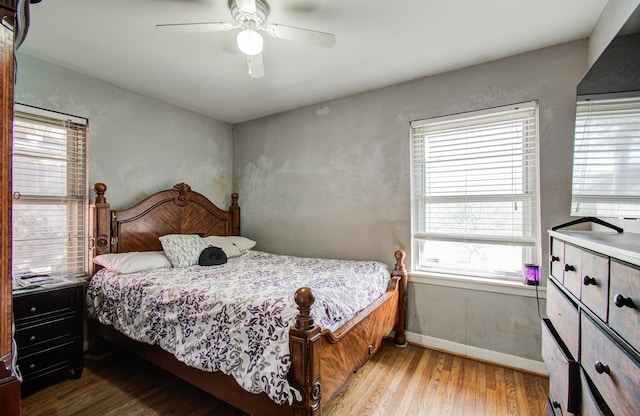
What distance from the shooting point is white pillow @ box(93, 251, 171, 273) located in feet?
7.72

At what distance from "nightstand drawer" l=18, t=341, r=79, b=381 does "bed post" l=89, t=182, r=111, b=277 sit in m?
0.64

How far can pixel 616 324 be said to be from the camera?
0.82 meters

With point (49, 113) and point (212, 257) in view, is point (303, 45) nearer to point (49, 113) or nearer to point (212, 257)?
point (212, 257)

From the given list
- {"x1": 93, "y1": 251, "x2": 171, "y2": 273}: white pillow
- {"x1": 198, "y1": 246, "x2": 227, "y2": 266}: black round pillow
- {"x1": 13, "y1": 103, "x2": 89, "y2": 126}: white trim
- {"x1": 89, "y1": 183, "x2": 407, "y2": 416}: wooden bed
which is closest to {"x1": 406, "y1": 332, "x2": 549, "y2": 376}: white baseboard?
{"x1": 89, "y1": 183, "x2": 407, "y2": 416}: wooden bed

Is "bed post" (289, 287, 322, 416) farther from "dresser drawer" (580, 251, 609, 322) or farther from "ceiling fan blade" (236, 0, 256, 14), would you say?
"ceiling fan blade" (236, 0, 256, 14)

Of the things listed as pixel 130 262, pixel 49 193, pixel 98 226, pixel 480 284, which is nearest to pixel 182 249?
pixel 130 262

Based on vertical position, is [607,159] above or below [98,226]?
above

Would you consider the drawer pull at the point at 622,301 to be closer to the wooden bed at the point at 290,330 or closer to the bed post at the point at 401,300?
the wooden bed at the point at 290,330

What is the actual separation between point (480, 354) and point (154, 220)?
3.31 metres

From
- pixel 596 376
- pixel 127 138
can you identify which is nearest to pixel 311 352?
pixel 596 376

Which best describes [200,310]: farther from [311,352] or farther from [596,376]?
[596,376]

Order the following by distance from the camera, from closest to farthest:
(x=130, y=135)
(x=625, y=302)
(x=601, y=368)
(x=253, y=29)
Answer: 1. (x=625, y=302)
2. (x=601, y=368)
3. (x=253, y=29)
4. (x=130, y=135)

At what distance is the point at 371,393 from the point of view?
1.96 metres

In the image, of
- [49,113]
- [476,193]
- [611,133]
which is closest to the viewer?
[611,133]
